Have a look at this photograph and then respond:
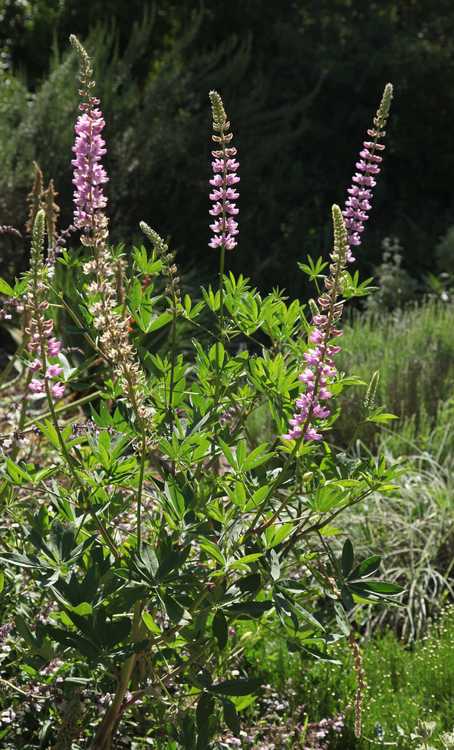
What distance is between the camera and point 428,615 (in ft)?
12.7

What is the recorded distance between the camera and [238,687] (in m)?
1.99

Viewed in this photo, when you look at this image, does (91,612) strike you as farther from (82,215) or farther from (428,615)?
(428,615)

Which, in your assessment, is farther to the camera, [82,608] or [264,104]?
[264,104]

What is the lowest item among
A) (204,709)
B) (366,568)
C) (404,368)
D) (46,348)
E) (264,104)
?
(204,709)

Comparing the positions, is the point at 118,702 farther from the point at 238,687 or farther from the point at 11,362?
the point at 11,362

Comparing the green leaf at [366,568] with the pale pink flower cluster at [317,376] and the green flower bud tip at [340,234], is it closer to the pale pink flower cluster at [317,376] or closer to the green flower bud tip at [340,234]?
the pale pink flower cluster at [317,376]

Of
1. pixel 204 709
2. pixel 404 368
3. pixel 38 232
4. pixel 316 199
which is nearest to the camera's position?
pixel 38 232

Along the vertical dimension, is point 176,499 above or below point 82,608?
above

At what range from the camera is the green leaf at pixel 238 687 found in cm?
198

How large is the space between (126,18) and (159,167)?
3.43 m

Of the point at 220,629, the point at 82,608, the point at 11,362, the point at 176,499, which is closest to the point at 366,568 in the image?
the point at 220,629

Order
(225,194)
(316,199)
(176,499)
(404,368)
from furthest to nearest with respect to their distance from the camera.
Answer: (316,199), (404,368), (225,194), (176,499)

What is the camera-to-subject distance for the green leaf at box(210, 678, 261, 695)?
6.51 ft

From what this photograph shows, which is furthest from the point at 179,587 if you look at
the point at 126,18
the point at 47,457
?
the point at 126,18
